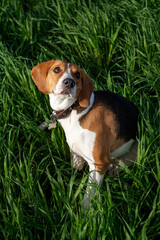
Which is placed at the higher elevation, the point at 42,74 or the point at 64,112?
the point at 42,74

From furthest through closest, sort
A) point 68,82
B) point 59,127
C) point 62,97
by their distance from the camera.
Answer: point 59,127
point 62,97
point 68,82

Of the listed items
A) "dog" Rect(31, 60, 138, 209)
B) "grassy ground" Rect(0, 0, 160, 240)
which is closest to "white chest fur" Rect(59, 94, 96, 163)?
"dog" Rect(31, 60, 138, 209)

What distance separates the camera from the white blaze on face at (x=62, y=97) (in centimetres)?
172

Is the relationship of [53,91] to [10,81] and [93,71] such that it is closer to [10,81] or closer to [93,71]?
[10,81]

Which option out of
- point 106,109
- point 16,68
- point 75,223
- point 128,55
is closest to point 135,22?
point 128,55

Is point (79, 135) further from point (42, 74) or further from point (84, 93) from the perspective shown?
point (42, 74)

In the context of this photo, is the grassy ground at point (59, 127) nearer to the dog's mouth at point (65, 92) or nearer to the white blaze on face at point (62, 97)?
the white blaze on face at point (62, 97)

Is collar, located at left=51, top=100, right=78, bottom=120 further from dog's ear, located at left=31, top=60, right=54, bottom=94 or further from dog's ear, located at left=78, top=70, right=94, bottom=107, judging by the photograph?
dog's ear, located at left=31, top=60, right=54, bottom=94

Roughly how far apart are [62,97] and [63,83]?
0.40 ft

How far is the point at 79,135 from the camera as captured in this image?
1863 mm

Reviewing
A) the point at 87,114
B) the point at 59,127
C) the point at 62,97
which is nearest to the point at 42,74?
the point at 62,97

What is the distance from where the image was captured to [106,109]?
1.92 m

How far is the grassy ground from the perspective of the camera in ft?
5.39

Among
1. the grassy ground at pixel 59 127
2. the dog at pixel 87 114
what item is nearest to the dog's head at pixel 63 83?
the dog at pixel 87 114
